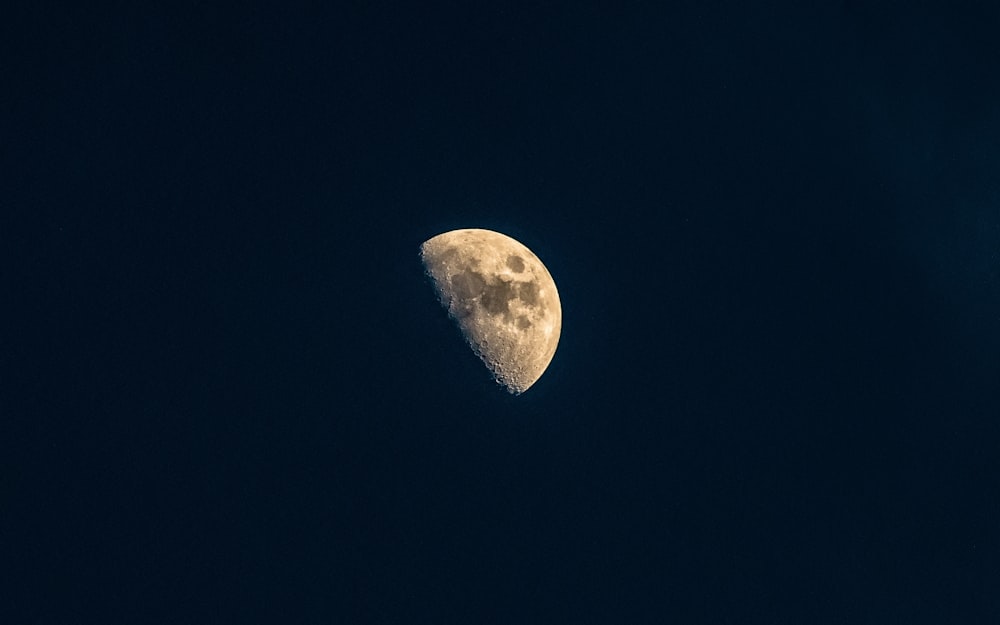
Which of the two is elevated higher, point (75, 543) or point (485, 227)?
point (485, 227)

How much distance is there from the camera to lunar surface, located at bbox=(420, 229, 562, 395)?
130 ft

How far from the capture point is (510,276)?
4034 centimetres

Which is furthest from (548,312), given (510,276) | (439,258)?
(439,258)

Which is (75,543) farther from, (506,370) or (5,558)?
(506,370)

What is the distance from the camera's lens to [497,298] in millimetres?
39844

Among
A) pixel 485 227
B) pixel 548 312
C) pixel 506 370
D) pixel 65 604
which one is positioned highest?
pixel 485 227

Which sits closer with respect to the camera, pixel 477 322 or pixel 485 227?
pixel 477 322

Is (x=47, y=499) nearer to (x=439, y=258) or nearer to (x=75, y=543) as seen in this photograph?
(x=75, y=543)

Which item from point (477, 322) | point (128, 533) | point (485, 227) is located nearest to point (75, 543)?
point (128, 533)

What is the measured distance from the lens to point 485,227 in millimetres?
43281

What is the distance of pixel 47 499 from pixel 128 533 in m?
3.36

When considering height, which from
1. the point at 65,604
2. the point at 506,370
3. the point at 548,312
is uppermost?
the point at 548,312

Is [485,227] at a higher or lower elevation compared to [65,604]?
higher

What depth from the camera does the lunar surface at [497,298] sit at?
3956 cm
